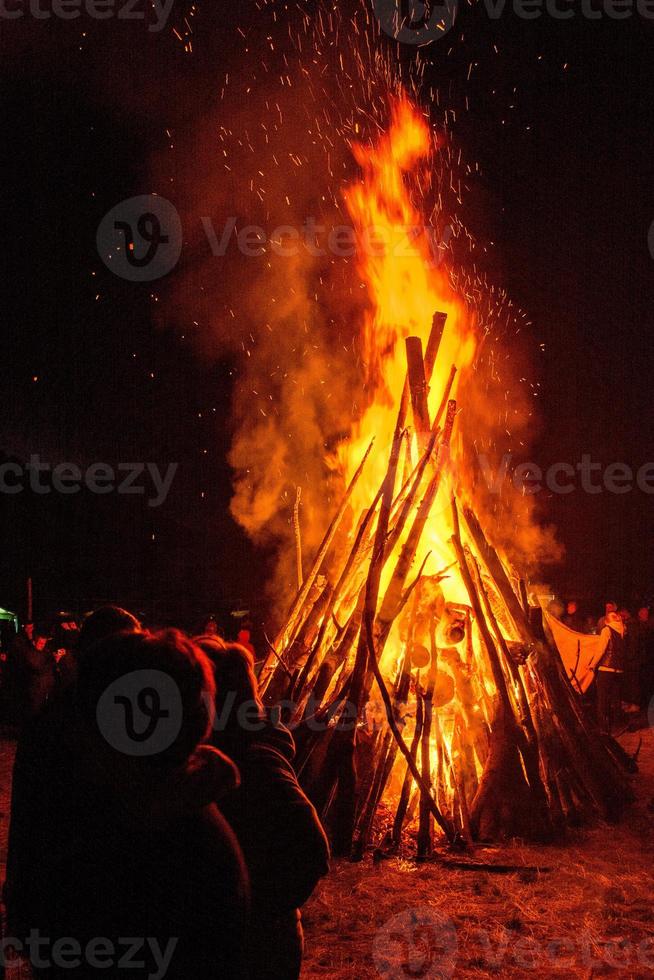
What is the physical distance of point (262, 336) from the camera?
1141cm

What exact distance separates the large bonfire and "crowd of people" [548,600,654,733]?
3.32 metres

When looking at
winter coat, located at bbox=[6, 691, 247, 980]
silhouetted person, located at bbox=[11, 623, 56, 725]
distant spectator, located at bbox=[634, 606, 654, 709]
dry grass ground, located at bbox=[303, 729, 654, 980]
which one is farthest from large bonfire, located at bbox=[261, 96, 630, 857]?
distant spectator, located at bbox=[634, 606, 654, 709]

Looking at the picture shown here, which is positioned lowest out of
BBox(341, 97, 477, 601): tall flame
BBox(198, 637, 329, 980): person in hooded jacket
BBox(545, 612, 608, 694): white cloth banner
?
BBox(198, 637, 329, 980): person in hooded jacket

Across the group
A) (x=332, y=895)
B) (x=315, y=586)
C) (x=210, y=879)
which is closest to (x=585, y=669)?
(x=315, y=586)

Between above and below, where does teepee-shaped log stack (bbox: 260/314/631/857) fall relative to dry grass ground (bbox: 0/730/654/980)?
above

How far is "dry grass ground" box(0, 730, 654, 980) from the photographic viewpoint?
153 inches

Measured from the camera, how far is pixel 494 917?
441 centimetres

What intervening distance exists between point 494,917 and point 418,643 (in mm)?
2477

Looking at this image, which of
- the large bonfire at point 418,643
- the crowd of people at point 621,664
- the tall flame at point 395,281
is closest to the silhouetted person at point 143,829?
the large bonfire at point 418,643

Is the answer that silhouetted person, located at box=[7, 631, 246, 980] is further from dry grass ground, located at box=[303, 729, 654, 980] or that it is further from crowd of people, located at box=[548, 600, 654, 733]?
crowd of people, located at box=[548, 600, 654, 733]

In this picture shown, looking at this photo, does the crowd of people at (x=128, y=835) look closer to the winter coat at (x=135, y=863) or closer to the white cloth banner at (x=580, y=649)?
the winter coat at (x=135, y=863)

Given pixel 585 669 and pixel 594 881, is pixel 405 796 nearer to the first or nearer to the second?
pixel 594 881

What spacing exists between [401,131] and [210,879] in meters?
8.69

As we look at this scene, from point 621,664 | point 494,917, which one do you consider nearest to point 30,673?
point 494,917
